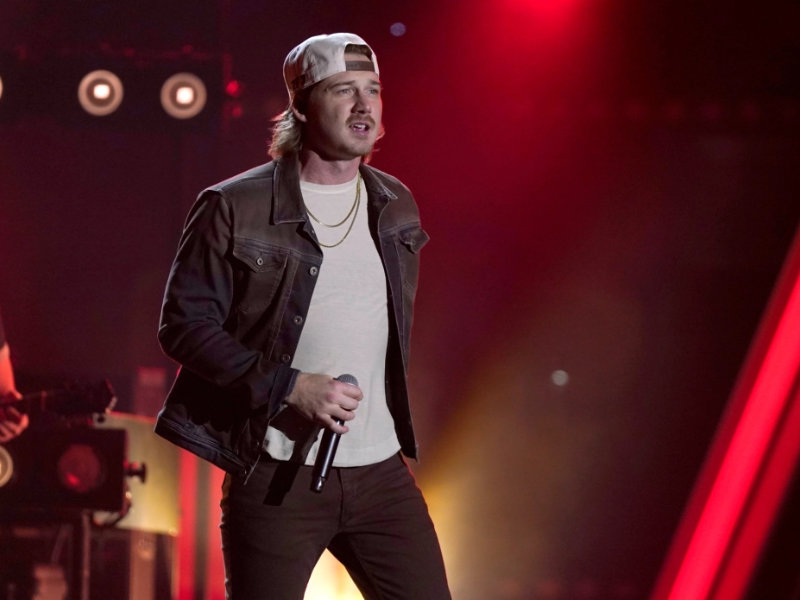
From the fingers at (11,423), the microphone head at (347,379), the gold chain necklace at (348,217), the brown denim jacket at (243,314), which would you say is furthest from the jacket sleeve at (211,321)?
the fingers at (11,423)

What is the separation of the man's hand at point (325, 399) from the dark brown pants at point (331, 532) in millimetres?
167

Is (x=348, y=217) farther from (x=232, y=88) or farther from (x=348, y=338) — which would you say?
(x=232, y=88)

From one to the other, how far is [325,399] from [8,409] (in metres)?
2.70

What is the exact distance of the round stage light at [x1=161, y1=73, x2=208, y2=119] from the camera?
495 centimetres

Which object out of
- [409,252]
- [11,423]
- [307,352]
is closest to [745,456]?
[409,252]

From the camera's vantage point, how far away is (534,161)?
229 inches

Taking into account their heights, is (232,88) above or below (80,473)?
above

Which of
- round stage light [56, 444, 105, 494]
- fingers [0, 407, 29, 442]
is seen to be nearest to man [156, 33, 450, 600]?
round stage light [56, 444, 105, 494]

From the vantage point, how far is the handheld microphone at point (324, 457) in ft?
7.53

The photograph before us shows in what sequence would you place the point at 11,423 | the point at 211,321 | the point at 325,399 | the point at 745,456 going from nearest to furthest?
the point at 325,399 → the point at 211,321 → the point at 745,456 → the point at 11,423

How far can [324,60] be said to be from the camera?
2621 mm

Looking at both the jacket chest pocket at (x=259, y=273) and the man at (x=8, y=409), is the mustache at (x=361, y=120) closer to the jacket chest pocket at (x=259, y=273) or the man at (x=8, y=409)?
the jacket chest pocket at (x=259, y=273)

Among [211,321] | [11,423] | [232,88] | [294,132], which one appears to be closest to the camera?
[211,321]

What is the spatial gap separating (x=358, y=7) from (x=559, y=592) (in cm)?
322
